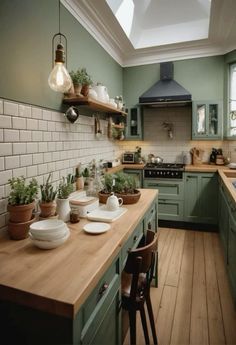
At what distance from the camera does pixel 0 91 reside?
1622 millimetres

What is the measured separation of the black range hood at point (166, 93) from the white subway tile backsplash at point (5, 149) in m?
2.96

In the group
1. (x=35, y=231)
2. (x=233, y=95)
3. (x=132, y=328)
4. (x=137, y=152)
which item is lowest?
(x=132, y=328)

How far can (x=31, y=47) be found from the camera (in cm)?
196

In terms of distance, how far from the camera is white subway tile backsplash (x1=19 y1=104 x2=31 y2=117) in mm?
1813

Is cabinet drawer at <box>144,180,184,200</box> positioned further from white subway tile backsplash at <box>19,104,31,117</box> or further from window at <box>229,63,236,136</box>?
white subway tile backsplash at <box>19,104,31,117</box>

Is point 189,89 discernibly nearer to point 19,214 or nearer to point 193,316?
point 193,316

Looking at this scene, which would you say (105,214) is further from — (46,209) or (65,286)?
(65,286)

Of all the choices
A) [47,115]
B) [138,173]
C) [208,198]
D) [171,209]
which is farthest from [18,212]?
[208,198]

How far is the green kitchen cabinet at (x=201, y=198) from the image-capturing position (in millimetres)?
3857

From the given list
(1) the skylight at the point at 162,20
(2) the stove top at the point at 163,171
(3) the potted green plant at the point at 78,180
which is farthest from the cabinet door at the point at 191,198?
(1) the skylight at the point at 162,20

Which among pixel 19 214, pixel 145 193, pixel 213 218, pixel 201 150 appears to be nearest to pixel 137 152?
pixel 201 150

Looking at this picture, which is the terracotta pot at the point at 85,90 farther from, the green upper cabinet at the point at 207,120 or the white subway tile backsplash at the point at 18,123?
the green upper cabinet at the point at 207,120

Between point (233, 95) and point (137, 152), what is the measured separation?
184cm

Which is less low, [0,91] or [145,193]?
[0,91]
